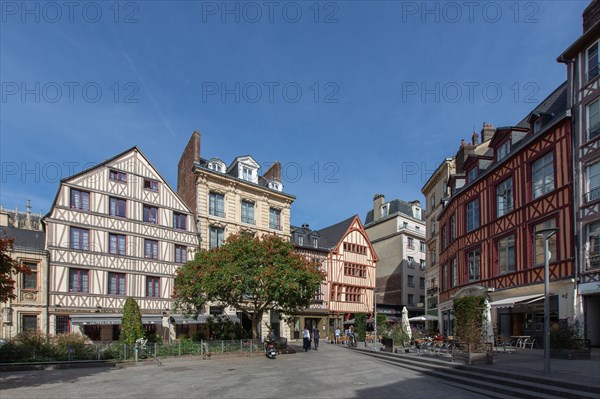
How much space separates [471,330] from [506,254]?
901 centimetres

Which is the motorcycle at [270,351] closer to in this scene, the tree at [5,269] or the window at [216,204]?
the tree at [5,269]

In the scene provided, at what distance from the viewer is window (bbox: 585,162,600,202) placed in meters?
18.2

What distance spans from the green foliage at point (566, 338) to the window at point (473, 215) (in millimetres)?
11348

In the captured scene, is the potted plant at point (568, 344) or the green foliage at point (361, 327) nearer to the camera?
the potted plant at point (568, 344)

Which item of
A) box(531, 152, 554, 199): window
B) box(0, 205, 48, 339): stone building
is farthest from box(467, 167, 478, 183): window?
box(0, 205, 48, 339): stone building

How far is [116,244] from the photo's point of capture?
30156 mm

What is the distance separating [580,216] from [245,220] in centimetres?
2459

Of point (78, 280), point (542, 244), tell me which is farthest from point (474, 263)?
point (78, 280)

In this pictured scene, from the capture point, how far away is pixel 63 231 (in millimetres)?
27859

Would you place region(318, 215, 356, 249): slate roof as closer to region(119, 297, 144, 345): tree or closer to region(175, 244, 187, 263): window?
region(175, 244, 187, 263): window

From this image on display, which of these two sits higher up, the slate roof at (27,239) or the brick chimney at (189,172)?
the brick chimney at (189,172)

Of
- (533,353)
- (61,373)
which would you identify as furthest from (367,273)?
(61,373)

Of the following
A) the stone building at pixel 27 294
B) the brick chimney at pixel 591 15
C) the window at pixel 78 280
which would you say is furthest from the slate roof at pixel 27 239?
the brick chimney at pixel 591 15

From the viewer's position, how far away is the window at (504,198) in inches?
958
